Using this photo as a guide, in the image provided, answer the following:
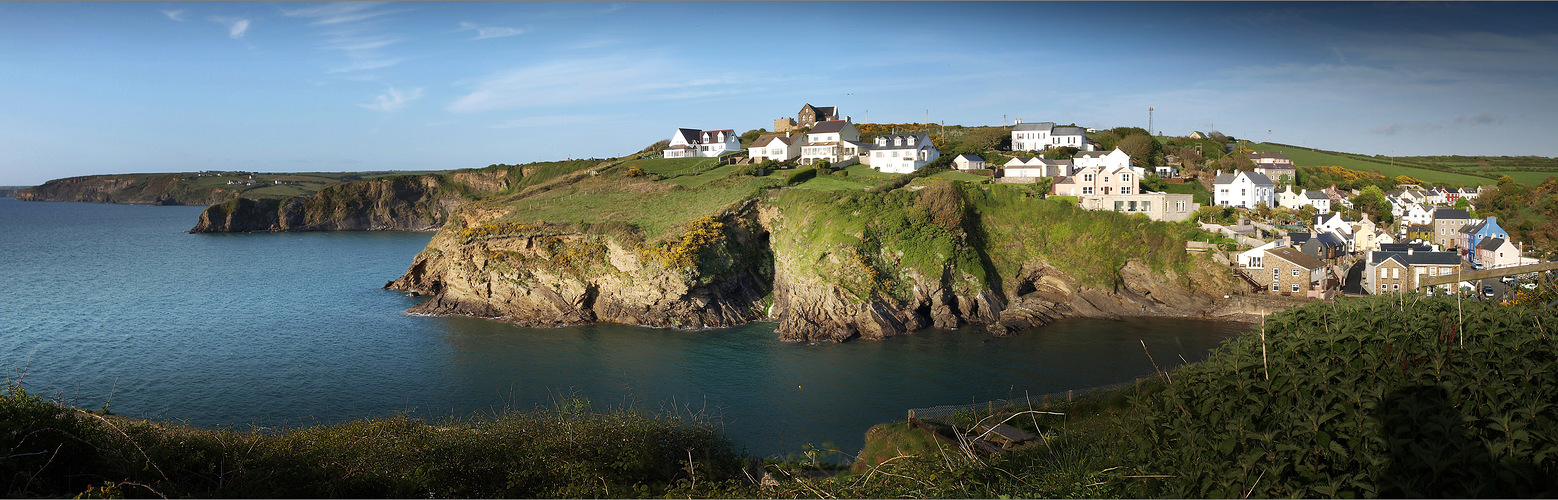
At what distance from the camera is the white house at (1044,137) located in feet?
209

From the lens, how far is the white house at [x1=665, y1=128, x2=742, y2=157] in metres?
71.6

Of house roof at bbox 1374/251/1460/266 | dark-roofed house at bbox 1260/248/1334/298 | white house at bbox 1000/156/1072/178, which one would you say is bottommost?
dark-roofed house at bbox 1260/248/1334/298

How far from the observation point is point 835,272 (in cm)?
3612

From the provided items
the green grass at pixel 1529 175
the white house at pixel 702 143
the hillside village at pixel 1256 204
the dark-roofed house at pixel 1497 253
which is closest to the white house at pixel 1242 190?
the hillside village at pixel 1256 204

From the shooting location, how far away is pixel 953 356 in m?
29.8

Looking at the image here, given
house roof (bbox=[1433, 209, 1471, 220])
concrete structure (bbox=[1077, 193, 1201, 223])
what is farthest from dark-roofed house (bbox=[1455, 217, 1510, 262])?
concrete structure (bbox=[1077, 193, 1201, 223])

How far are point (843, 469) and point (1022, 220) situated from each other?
31251 mm

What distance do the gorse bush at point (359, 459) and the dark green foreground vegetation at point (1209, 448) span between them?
29mm

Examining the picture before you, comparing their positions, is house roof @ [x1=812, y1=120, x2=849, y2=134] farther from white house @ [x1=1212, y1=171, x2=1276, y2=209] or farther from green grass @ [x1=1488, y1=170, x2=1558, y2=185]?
green grass @ [x1=1488, y1=170, x2=1558, y2=185]

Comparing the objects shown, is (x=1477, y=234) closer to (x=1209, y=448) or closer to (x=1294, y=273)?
(x=1294, y=273)

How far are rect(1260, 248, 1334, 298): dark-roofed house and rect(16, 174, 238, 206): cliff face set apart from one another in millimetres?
152548

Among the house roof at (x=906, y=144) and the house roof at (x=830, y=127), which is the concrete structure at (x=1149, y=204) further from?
the house roof at (x=830, y=127)

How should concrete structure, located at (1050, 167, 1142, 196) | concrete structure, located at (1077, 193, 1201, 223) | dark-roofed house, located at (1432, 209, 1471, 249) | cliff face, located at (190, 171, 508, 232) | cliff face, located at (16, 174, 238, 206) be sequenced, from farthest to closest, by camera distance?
cliff face, located at (16, 174, 238, 206) → cliff face, located at (190, 171, 508, 232) → dark-roofed house, located at (1432, 209, 1471, 249) → concrete structure, located at (1050, 167, 1142, 196) → concrete structure, located at (1077, 193, 1201, 223)

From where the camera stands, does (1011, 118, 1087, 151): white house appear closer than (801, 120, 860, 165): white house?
No
